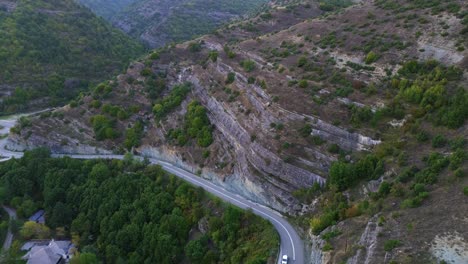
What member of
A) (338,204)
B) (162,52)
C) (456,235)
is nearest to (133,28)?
(162,52)

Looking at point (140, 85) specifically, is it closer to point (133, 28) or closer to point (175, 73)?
point (175, 73)

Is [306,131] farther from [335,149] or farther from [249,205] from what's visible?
[249,205]

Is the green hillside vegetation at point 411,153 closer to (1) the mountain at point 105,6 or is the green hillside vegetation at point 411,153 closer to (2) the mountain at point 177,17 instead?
(2) the mountain at point 177,17

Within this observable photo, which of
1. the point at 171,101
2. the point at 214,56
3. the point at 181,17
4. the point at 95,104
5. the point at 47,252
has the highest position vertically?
the point at 214,56

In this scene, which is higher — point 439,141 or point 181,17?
point 439,141

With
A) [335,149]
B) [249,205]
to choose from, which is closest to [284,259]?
[249,205]

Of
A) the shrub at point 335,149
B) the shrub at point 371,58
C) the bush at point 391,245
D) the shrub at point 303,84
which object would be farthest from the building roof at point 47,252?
the shrub at point 371,58
